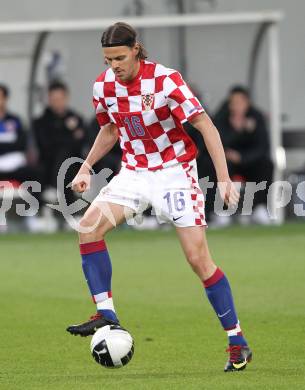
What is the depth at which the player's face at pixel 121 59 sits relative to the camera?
7.39 meters

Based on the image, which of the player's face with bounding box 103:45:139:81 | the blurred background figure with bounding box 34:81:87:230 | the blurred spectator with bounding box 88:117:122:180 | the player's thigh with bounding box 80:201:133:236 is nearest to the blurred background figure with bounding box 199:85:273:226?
the blurred spectator with bounding box 88:117:122:180

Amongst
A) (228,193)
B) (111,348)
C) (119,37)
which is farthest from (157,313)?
(119,37)

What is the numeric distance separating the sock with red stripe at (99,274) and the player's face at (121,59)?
38.0 inches

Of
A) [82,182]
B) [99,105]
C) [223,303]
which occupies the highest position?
[99,105]

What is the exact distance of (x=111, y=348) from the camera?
722 cm

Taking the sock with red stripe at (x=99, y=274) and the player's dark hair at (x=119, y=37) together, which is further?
the sock with red stripe at (x=99, y=274)

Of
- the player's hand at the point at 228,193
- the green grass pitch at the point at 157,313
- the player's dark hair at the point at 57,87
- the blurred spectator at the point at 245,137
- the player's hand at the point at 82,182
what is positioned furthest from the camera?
the blurred spectator at the point at 245,137

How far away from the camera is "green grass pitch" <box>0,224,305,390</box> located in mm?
7219

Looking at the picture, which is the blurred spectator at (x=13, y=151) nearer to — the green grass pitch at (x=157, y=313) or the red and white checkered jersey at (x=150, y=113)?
the green grass pitch at (x=157, y=313)

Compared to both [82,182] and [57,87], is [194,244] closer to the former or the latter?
[82,182]

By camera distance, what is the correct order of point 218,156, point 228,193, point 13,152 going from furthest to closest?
point 13,152 < point 218,156 < point 228,193

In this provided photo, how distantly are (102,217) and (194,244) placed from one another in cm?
55

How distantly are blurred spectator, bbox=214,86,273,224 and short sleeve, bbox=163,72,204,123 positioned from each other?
32.5 feet

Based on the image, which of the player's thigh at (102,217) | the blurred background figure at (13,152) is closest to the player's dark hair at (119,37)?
the player's thigh at (102,217)
